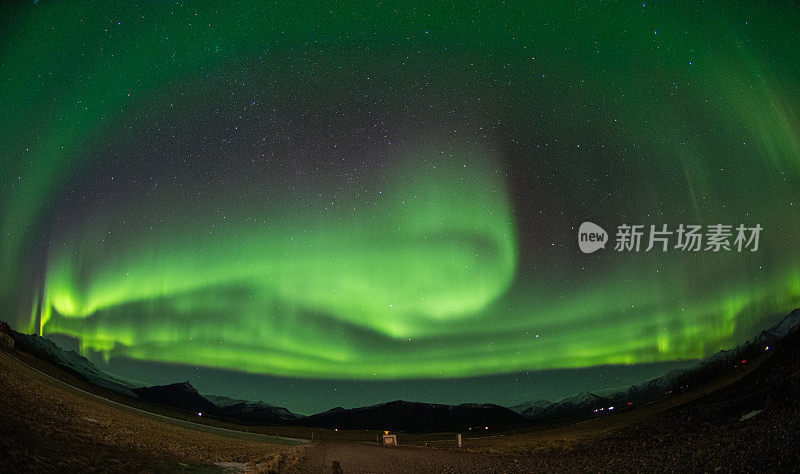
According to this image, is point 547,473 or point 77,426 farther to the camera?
point 77,426

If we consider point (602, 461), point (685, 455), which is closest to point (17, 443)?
point (602, 461)

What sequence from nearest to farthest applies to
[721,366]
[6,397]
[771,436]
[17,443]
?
1. [17,443]
2. [771,436]
3. [6,397]
4. [721,366]

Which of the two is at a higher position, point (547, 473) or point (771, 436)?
point (771, 436)

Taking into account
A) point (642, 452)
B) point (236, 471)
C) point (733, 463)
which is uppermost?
point (733, 463)

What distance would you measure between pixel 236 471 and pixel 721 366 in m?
129

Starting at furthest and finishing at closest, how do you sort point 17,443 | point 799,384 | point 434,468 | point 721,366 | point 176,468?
point 721,366 < point 799,384 < point 434,468 < point 176,468 < point 17,443

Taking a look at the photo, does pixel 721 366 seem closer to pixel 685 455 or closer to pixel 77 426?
pixel 685 455

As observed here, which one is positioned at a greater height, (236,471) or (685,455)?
(685,455)

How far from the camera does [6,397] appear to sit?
21.0 metres

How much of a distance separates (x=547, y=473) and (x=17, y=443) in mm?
17252

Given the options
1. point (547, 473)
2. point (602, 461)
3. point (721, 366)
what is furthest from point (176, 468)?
point (721, 366)

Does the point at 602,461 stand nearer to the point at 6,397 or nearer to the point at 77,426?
the point at 77,426

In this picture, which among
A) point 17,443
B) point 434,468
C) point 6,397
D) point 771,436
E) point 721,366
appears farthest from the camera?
point 721,366

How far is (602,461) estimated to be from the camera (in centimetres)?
1856
